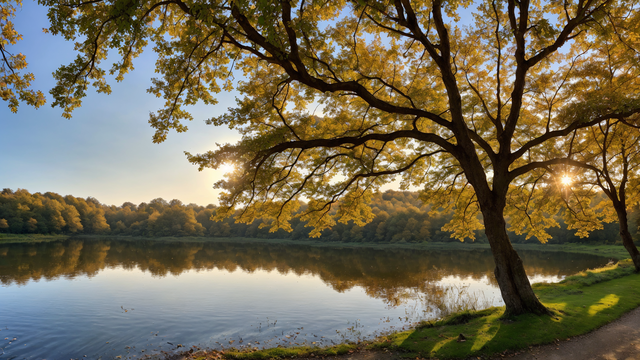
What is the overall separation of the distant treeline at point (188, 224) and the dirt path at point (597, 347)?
164 feet

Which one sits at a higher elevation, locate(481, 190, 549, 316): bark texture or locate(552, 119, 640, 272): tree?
locate(552, 119, 640, 272): tree

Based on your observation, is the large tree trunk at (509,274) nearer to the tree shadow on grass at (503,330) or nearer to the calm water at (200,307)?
the tree shadow on grass at (503,330)

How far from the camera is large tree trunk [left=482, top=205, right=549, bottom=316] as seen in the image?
28.8ft

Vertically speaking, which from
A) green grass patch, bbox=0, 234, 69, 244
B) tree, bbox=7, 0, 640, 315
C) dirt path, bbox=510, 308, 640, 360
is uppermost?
tree, bbox=7, 0, 640, 315

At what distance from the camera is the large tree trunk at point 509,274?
8.78 metres

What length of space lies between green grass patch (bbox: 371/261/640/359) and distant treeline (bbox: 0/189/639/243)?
47.6 meters

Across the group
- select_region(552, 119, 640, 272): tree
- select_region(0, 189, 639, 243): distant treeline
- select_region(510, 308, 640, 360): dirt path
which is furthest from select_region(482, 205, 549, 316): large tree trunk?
select_region(0, 189, 639, 243): distant treeline

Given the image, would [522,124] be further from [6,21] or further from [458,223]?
[6,21]

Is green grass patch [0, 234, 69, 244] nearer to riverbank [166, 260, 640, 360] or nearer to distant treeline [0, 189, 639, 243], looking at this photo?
distant treeline [0, 189, 639, 243]

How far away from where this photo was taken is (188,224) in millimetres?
104812

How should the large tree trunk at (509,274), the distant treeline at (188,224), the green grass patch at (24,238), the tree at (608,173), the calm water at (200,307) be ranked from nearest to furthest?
the large tree trunk at (509,274) → the calm water at (200,307) → the tree at (608,173) → the green grass patch at (24,238) → the distant treeline at (188,224)

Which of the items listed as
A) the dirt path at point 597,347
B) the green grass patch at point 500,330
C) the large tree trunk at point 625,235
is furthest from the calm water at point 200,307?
the large tree trunk at point 625,235

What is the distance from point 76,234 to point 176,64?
387 feet

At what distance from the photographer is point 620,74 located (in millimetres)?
13539
